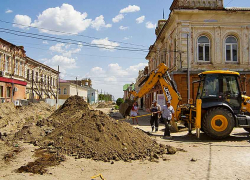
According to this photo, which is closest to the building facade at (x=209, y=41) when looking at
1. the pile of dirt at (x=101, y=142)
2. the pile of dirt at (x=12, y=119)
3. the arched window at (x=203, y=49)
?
the arched window at (x=203, y=49)

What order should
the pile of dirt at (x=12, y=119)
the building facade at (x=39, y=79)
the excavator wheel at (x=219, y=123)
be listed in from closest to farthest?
the excavator wheel at (x=219, y=123), the pile of dirt at (x=12, y=119), the building facade at (x=39, y=79)

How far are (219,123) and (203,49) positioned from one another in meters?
11.0

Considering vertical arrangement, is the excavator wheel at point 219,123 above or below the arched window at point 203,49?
below

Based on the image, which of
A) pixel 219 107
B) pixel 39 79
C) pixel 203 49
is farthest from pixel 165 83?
pixel 39 79

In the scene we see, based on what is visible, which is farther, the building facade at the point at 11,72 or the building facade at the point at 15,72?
the building facade at the point at 15,72

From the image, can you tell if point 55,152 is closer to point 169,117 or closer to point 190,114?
point 169,117

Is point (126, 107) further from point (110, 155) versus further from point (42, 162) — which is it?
point (42, 162)

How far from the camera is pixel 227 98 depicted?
11156 mm

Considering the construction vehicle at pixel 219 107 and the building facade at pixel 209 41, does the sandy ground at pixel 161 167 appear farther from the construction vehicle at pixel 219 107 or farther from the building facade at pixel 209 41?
the building facade at pixel 209 41

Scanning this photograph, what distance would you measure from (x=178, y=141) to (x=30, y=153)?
19.7 ft

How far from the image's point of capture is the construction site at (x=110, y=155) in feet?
21.1

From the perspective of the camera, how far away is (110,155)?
25.7ft

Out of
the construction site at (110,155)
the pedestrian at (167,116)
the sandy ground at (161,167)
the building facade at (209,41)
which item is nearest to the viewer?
the sandy ground at (161,167)

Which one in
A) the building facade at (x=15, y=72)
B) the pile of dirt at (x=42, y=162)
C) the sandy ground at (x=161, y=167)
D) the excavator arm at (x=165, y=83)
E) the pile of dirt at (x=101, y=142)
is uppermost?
the building facade at (x=15, y=72)
